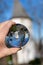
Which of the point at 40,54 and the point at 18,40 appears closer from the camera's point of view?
the point at 18,40

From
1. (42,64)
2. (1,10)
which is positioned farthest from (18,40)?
(42,64)

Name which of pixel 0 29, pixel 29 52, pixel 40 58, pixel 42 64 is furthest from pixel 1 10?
pixel 29 52

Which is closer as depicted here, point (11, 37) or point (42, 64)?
point (11, 37)

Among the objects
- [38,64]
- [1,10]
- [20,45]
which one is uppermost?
[1,10]

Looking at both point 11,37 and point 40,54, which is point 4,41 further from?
point 40,54

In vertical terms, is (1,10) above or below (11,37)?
above

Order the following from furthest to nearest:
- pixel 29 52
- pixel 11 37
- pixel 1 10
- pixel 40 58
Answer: pixel 29 52, pixel 40 58, pixel 1 10, pixel 11 37

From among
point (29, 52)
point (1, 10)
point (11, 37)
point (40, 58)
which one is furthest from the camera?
point (29, 52)

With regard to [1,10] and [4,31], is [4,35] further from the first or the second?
[1,10]

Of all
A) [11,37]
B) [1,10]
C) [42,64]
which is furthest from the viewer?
[42,64]
